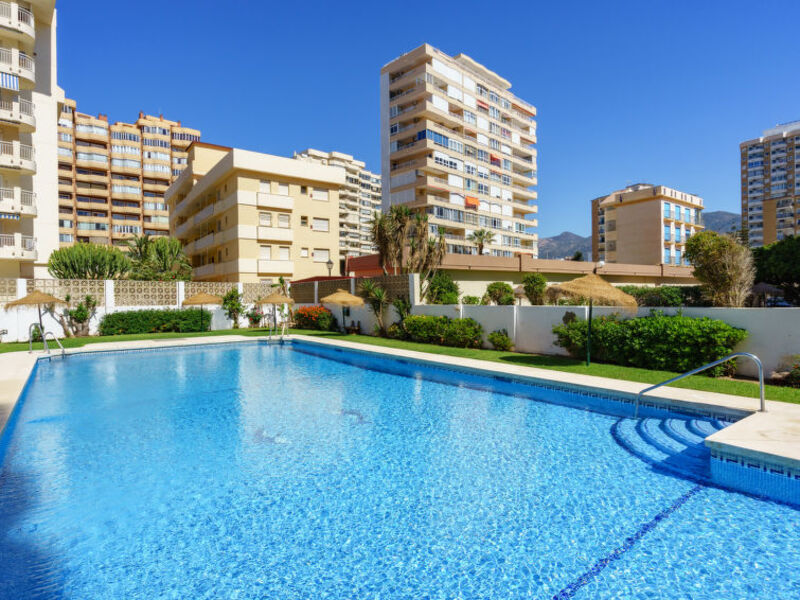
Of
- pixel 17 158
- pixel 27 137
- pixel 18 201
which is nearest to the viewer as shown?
pixel 17 158

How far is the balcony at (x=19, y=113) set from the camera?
25938 millimetres

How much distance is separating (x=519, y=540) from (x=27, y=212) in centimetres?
3456

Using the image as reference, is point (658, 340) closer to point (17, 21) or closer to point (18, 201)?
point (18, 201)

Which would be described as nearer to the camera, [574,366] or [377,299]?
[574,366]

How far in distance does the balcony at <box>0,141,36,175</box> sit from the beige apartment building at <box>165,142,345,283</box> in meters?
11.3

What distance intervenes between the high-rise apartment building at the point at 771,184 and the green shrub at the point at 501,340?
94556 millimetres

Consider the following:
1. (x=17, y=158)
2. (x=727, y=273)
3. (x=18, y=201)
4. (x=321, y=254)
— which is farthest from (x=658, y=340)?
(x=17, y=158)

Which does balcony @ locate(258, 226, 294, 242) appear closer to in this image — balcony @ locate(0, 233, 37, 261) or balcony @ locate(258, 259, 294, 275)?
balcony @ locate(258, 259, 294, 275)

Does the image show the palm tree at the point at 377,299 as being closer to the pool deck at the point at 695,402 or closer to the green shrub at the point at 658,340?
the pool deck at the point at 695,402

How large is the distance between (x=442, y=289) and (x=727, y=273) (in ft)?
39.6

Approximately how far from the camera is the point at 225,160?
32438 mm

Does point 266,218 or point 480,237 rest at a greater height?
point 480,237

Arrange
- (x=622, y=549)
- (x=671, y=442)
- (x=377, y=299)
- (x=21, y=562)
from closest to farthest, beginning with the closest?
(x=21, y=562) < (x=622, y=549) < (x=671, y=442) < (x=377, y=299)

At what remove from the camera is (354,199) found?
92.6 m
